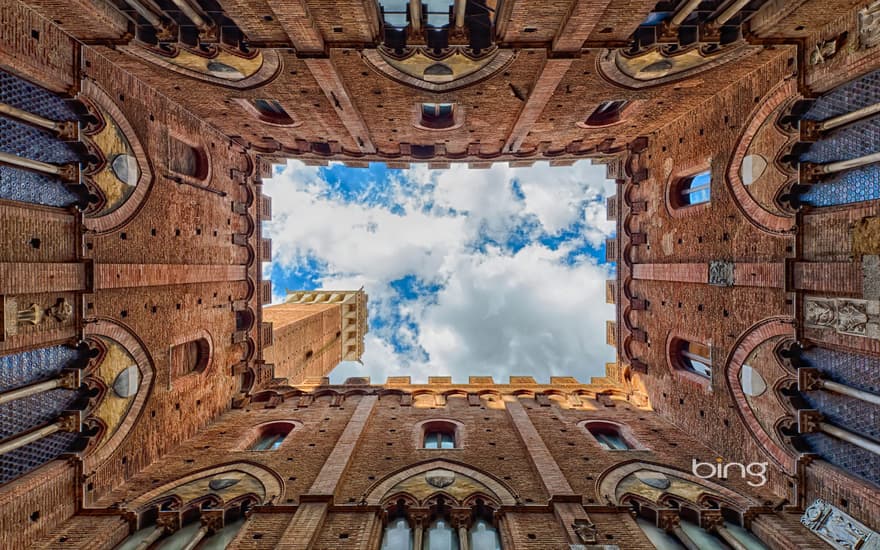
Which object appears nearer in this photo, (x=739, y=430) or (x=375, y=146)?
(x=739, y=430)

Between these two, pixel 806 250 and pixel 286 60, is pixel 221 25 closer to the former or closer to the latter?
pixel 286 60

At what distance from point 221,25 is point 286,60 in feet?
5.46

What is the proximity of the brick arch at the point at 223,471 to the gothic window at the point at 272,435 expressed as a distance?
1.71 metres

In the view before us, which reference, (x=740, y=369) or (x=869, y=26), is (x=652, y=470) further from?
(x=869, y=26)

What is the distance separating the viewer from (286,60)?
1123cm

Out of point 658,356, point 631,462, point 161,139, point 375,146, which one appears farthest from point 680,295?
point 161,139

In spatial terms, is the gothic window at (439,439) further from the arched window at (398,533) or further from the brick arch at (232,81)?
the brick arch at (232,81)

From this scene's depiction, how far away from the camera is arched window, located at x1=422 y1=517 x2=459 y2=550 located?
8.88 metres

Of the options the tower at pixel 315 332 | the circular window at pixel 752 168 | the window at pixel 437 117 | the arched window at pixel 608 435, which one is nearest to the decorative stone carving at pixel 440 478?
the arched window at pixel 608 435

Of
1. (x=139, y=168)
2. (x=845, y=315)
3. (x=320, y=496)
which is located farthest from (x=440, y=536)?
(x=139, y=168)

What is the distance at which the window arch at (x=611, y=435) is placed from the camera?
1312cm

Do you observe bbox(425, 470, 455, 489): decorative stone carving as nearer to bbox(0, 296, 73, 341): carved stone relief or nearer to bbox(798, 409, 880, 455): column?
bbox(798, 409, 880, 455): column

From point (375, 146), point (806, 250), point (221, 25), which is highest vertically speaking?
point (221, 25)

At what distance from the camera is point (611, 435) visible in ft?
47.1
